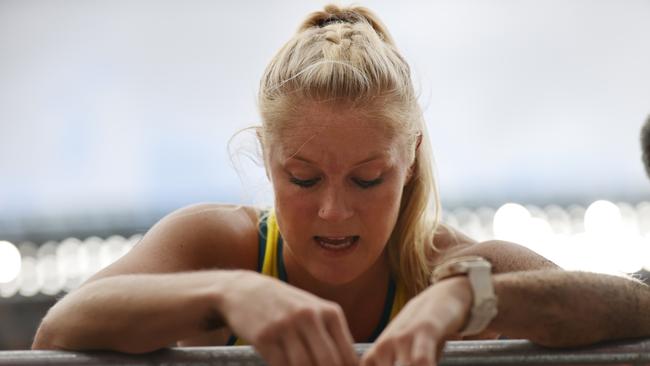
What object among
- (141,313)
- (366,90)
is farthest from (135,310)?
(366,90)

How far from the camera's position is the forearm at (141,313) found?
1.81 m

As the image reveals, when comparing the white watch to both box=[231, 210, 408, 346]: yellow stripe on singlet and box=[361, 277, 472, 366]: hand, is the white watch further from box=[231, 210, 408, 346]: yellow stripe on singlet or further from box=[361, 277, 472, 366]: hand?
box=[231, 210, 408, 346]: yellow stripe on singlet

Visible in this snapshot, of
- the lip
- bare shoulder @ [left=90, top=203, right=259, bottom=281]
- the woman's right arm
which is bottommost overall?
bare shoulder @ [left=90, top=203, right=259, bottom=281]

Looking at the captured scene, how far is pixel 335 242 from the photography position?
239cm

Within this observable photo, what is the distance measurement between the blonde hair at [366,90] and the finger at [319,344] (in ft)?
3.01

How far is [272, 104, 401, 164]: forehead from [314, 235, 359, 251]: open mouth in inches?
7.8

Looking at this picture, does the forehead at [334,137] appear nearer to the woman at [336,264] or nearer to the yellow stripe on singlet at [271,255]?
the woman at [336,264]

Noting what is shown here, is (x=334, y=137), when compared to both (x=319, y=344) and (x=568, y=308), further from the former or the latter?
(x=319, y=344)

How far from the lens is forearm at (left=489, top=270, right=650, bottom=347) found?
186 centimetres

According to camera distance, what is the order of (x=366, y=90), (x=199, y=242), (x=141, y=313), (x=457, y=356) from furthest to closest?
(x=199, y=242) → (x=366, y=90) → (x=141, y=313) → (x=457, y=356)

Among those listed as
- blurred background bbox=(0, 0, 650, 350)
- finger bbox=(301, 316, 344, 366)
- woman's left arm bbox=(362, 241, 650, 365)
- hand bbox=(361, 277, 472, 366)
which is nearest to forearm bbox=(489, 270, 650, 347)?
woman's left arm bbox=(362, 241, 650, 365)

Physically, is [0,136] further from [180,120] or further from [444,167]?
[444,167]

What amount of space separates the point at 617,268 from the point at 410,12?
9.02 m

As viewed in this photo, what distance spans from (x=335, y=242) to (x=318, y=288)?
1.50 feet
